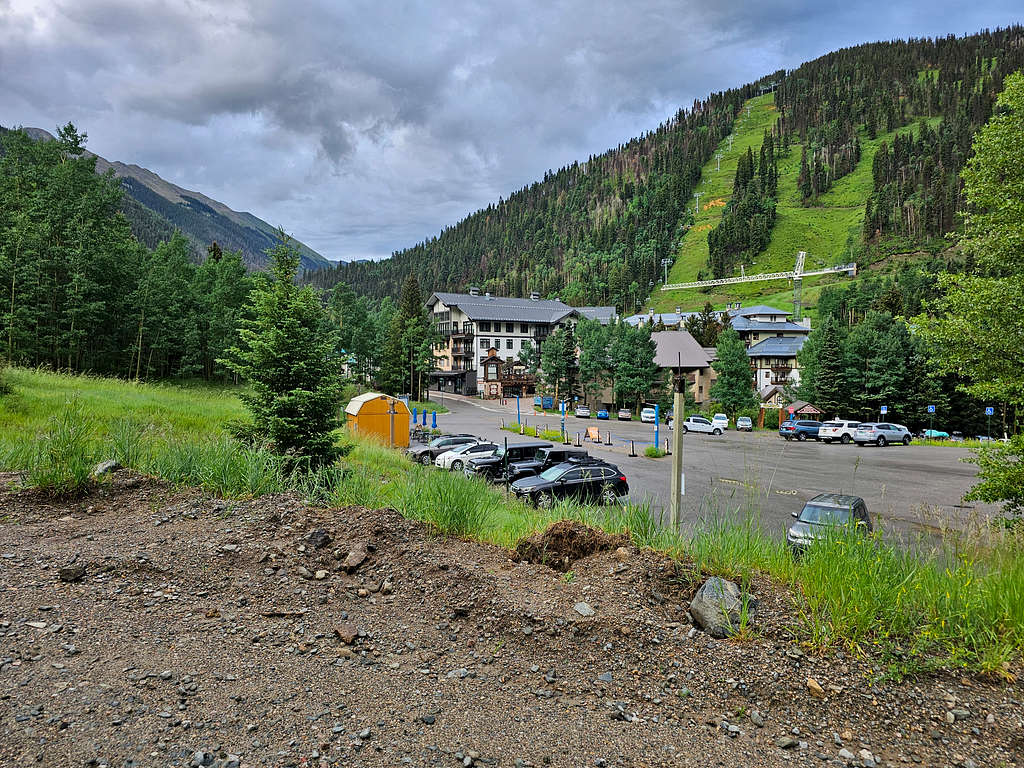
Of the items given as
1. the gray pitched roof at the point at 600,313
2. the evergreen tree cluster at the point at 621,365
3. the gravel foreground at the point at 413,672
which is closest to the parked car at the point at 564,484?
the gravel foreground at the point at 413,672

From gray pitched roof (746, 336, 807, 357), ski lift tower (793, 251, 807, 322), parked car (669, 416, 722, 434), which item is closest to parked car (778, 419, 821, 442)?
parked car (669, 416, 722, 434)

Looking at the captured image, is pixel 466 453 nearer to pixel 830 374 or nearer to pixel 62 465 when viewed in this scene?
pixel 62 465

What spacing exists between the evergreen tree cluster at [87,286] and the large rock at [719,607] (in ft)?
108

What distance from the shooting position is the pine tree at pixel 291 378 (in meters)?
11.1

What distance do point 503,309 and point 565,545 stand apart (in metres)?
77.7

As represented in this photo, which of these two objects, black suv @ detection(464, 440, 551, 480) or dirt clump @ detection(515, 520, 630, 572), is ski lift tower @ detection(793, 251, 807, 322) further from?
dirt clump @ detection(515, 520, 630, 572)

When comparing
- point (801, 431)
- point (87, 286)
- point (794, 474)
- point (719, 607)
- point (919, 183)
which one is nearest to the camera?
point (719, 607)

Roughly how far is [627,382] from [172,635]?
5147 centimetres

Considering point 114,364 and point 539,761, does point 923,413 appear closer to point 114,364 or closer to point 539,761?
point 539,761

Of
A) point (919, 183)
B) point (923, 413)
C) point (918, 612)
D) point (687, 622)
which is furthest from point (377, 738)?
point (919, 183)

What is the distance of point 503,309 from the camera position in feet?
267

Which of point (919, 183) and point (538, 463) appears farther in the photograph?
point (919, 183)

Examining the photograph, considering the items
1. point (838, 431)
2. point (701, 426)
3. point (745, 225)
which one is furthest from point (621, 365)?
point (745, 225)

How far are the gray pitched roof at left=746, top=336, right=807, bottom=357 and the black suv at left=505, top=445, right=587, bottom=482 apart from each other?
2450 inches
